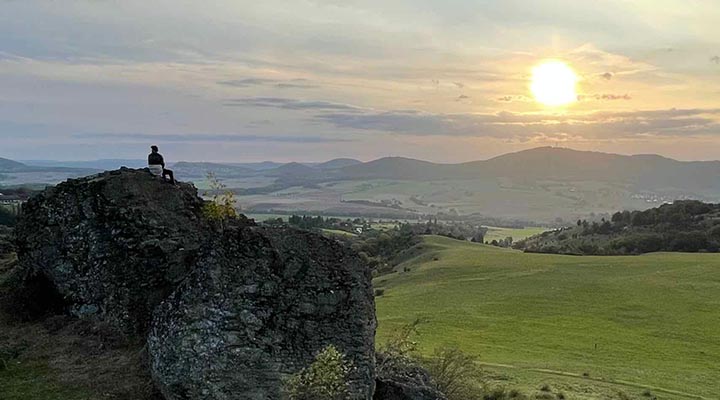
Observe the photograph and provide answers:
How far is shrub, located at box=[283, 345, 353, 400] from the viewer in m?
16.8

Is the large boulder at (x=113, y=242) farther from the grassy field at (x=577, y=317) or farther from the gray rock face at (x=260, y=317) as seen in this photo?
the grassy field at (x=577, y=317)

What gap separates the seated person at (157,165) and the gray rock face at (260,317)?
21.2 feet

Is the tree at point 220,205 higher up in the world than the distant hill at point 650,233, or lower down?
higher up

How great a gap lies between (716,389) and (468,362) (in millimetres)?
18652

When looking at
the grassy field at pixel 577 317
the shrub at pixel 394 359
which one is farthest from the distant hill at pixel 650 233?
the shrub at pixel 394 359

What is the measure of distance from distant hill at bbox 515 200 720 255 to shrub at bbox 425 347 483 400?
318 feet

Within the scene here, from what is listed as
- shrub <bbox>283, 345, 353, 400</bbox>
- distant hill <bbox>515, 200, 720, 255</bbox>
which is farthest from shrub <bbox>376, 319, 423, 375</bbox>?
distant hill <bbox>515, 200, 720, 255</bbox>

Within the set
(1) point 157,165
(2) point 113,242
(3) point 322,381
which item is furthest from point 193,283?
Answer: (1) point 157,165

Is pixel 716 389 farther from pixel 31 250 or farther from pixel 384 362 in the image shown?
pixel 31 250

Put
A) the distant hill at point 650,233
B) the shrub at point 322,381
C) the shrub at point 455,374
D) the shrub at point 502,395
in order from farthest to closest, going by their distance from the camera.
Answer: the distant hill at point 650,233, the shrub at point 502,395, the shrub at point 455,374, the shrub at point 322,381

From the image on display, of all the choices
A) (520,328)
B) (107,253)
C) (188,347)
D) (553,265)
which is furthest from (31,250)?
(553,265)

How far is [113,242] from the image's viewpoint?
2288 centimetres

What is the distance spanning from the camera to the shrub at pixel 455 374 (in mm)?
35406

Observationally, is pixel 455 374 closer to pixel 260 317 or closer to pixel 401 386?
pixel 401 386
